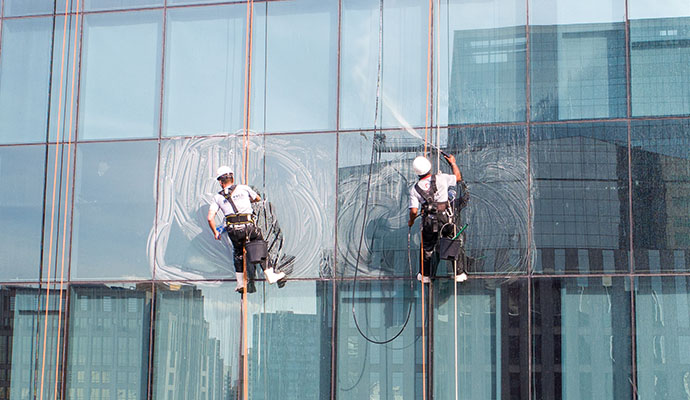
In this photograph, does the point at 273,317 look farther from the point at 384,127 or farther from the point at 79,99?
the point at 79,99

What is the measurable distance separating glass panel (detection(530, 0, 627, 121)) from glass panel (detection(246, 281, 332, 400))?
405 cm

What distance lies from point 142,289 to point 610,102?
7.13 metres

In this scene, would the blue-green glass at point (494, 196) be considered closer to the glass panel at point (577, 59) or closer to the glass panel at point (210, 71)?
the glass panel at point (577, 59)

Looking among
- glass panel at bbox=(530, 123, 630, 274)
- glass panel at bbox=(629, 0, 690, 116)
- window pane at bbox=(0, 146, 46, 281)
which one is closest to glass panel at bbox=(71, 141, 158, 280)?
window pane at bbox=(0, 146, 46, 281)

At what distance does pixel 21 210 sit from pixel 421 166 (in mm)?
6235

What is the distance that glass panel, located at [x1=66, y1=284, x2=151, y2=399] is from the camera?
1387cm

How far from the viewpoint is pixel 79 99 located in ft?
48.3

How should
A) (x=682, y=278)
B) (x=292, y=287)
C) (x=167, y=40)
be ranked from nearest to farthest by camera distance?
(x=682, y=278), (x=292, y=287), (x=167, y=40)

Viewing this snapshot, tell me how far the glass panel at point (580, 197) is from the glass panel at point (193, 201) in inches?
158

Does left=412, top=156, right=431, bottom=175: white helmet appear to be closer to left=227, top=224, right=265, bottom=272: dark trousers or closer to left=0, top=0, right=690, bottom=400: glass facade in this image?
left=0, top=0, right=690, bottom=400: glass facade

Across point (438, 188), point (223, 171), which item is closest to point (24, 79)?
point (223, 171)

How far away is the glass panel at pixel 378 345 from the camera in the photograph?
13195 millimetres

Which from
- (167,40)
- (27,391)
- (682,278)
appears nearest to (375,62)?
(167,40)

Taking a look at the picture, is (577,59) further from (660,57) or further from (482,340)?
(482,340)
